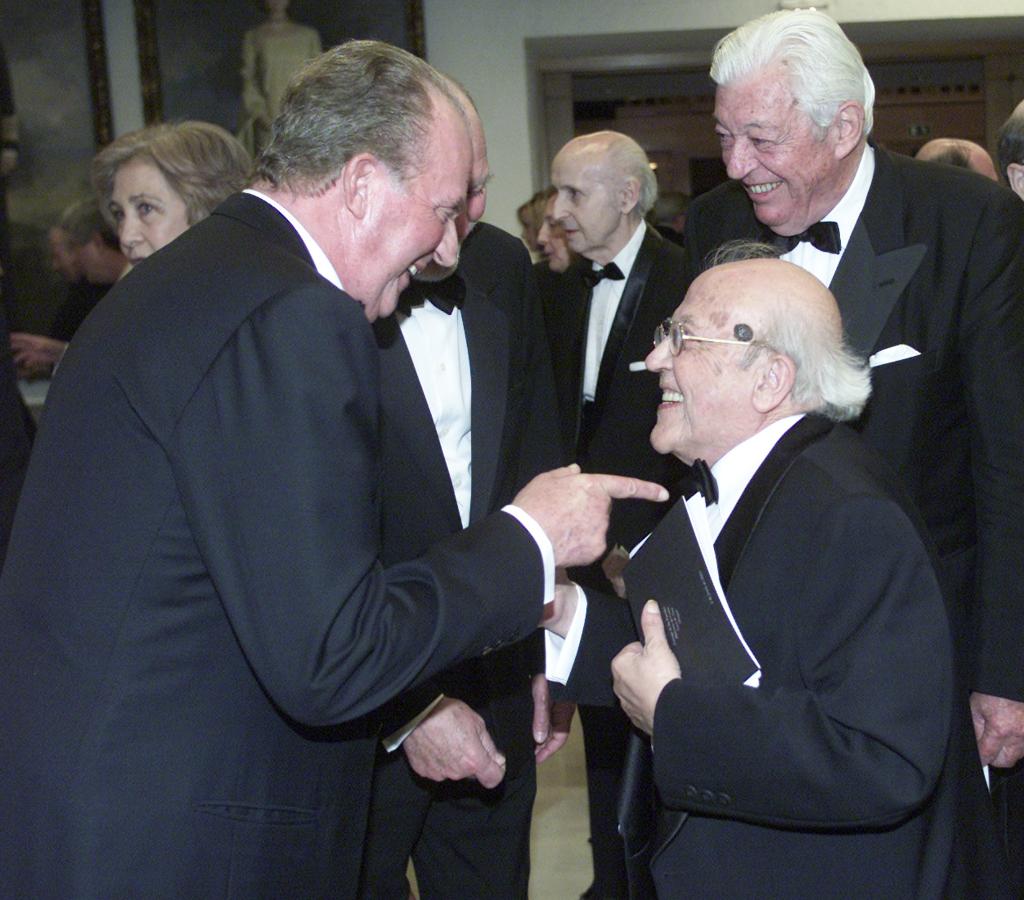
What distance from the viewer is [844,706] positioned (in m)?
1.72

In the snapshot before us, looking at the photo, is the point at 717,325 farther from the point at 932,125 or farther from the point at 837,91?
the point at 932,125

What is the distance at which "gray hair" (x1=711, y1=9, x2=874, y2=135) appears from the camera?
2467 mm

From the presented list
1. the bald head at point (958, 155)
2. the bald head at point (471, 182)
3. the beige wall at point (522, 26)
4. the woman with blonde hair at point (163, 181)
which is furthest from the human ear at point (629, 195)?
the beige wall at point (522, 26)

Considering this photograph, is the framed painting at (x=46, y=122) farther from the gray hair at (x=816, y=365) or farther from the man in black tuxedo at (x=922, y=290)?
the gray hair at (x=816, y=365)

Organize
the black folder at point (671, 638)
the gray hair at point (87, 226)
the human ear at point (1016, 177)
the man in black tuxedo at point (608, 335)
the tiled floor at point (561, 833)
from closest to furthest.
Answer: the black folder at point (671, 638)
the human ear at point (1016, 177)
the man in black tuxedo at point (608, 335)
the tiled floor at point (561, 833)
the gray hair at point (87, 226)

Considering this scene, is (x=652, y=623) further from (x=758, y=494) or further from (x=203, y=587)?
(x=203, y=587)

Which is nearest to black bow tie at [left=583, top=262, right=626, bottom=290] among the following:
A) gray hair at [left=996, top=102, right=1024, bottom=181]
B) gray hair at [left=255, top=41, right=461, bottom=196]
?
gray hair at [left=996, top=102, right=1024, bottom=181]

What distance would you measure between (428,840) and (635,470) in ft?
5.22

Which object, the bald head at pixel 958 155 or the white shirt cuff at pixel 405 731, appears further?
the bald head at pixel 958 155

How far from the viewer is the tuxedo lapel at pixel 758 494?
1.88m

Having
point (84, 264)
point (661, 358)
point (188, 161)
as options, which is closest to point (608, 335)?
point (188, 161)

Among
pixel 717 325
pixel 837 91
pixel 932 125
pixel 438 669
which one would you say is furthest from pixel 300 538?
pixel 932 125

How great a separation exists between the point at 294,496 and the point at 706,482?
29.5 inches

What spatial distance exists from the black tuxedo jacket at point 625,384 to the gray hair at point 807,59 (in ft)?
4.53
